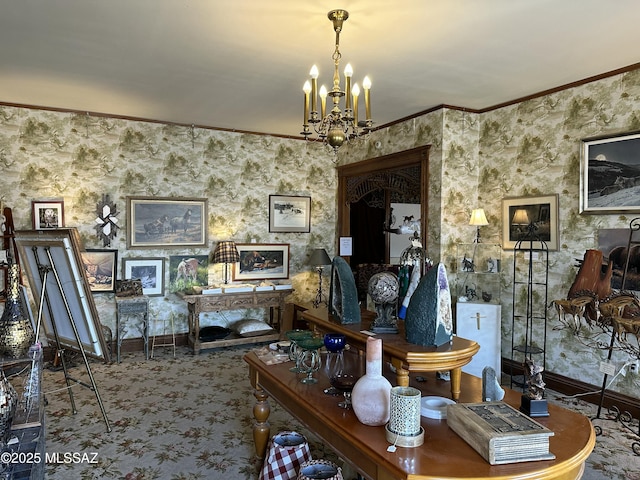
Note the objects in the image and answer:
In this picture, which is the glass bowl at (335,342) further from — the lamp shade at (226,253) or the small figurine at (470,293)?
the lamp shade at (226,253)

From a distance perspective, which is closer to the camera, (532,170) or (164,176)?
(532,170)

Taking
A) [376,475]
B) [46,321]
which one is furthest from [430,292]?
[46,321]

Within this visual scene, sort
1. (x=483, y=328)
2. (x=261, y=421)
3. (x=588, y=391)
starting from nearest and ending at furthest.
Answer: (x=261, y=421) → (x=588, y=391) → (x=483, y=328)

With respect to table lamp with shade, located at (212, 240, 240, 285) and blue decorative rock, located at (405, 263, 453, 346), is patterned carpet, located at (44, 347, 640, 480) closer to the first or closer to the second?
blue decorative rock, located at (405, 263, 453, 346)

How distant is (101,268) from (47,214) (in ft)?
2.79

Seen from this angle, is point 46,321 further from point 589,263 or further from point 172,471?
point 589,263

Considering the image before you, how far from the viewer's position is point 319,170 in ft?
22.5

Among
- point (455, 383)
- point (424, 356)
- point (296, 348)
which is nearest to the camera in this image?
point (424, 356)

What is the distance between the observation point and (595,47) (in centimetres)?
335

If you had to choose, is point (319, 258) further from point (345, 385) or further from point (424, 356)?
point (424, 356)

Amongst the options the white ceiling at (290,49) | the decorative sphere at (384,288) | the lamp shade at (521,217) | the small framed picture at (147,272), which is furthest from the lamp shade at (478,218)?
the small framed picture at (147,272)

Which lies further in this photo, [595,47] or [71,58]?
[71,58]

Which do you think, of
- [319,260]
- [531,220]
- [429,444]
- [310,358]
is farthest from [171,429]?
[531,220]

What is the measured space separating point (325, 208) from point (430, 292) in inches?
193
